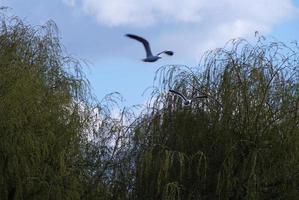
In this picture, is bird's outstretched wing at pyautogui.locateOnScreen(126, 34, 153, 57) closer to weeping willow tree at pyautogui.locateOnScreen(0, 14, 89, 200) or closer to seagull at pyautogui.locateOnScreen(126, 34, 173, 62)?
seagull at pyautogui.locateOnScreen(126, 34, 173, 62)

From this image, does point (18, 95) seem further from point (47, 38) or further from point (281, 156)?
point (281, 156)

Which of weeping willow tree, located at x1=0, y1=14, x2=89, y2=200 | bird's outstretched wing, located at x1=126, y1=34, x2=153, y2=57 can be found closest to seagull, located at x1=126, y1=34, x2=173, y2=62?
bird's outstretched wing, located at x1=126, y1=34, x2=153, y2=57

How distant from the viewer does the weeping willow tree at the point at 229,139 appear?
36.9 ft

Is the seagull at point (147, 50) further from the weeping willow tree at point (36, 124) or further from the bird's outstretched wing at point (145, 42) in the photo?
the weeping willow tree at point (36, 124)

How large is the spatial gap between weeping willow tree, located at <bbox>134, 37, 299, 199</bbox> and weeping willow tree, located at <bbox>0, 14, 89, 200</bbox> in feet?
3.95

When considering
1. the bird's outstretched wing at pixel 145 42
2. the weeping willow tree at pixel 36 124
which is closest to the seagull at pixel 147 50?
the bird's outstretched wing at pixel 145 42

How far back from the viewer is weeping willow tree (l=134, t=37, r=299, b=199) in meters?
11.2

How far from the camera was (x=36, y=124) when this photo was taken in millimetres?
11922

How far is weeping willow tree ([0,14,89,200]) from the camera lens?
459 inches

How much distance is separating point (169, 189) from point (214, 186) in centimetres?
72

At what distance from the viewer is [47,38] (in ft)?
44.8

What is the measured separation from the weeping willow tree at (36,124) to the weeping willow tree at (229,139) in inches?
47.3

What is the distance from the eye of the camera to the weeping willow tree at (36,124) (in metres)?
11.7

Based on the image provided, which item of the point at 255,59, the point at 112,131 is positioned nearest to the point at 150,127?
the point at 112,131
